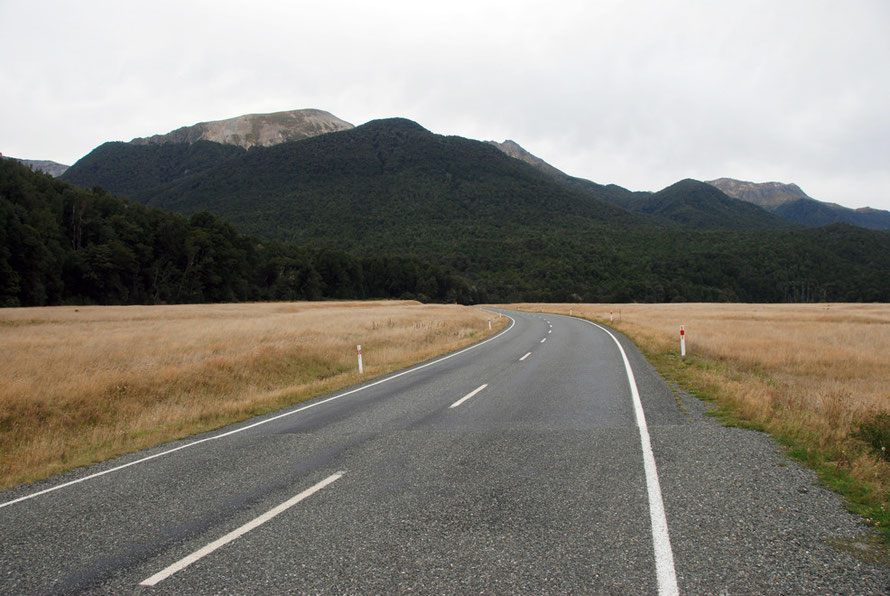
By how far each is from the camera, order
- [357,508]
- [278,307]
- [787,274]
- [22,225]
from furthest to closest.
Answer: [787,274], [278,307], [22,225], [357,508]

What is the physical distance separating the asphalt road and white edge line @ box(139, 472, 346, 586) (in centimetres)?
2

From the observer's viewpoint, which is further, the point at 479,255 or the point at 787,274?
the point at 479,255

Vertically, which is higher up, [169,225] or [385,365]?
[169,225]

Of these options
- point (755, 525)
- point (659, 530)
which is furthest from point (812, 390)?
point (659, 530)

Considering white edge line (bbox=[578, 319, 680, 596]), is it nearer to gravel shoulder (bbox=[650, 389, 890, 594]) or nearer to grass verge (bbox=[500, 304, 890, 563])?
gravel shoulder (bbox=[650, 389, 890, 594])

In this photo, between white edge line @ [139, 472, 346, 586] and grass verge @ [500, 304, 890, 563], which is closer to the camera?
white edge line @ [139, 472, 346, 586]

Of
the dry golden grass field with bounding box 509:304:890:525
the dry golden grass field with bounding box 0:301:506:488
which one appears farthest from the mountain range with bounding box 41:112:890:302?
the dry golden grass field with bounding box 0:301:506:488

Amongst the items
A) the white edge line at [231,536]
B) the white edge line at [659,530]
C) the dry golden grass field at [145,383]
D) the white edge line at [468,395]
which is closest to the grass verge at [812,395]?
the white edge line at [659,530]

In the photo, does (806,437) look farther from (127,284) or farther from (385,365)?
(127,284)

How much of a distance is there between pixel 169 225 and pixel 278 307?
30.9m

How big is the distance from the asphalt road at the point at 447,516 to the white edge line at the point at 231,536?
0.06 feet

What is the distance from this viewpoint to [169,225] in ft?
225

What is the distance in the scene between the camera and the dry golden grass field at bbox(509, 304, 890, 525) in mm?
5223

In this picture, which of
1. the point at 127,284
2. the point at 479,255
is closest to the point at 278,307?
the point at 127,284
